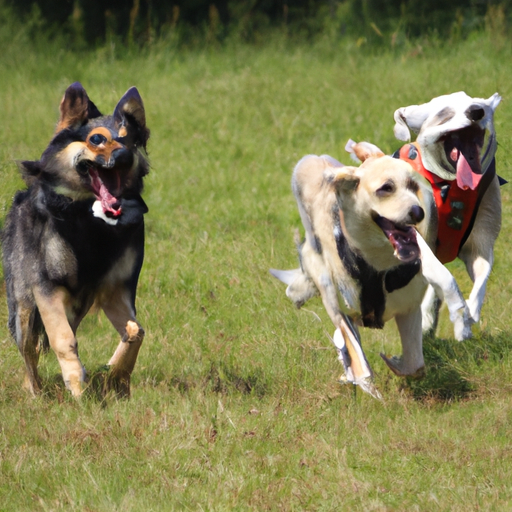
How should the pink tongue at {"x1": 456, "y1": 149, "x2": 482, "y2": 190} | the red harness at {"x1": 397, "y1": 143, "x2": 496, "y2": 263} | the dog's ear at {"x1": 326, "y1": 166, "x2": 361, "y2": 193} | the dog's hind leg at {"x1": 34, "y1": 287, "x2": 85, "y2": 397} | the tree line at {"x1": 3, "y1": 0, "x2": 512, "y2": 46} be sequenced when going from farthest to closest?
the tree line at {"x1": 3, "y1": 0, "x2": 512, "y2": 46}, the red harness at {"x1": 397, "y1": 143, "x2": 496, "y2": 263}, the pink tongue at {"x1": 456, "y1": 149, "x2": 482, "y2": 190}, the dog's hind leg at {"x1": 34, "y1": 287, "x2": 85, "y2": 397}, the dog's ear at {"x1": 326, "y1": 166, "x2": 361, "y2": 193}

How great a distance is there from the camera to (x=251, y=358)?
20.8 ft

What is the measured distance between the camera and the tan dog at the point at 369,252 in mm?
5055

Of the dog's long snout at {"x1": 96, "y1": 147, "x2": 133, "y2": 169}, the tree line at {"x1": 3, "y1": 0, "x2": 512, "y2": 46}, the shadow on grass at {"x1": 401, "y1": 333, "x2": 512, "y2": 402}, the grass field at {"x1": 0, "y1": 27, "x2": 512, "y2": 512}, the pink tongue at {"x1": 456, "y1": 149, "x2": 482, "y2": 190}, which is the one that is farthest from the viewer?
the tree line at {"x1": 3, "y1": 0, "x2": 512, "y2": 46}

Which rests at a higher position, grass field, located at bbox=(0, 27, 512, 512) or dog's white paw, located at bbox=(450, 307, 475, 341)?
dog's white paw, located at bbox=(450, 307, 475, 341)

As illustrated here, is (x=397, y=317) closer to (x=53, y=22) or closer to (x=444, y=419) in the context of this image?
(x=444, y=419)

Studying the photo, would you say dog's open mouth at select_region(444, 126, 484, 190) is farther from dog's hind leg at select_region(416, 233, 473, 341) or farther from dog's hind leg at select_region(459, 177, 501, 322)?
dog's hind leg at select_region(416, 233, 473, 341)

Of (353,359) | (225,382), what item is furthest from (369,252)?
(225,382)

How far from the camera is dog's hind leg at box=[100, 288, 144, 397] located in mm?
5445

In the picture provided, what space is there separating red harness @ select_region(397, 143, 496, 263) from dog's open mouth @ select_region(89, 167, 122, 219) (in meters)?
1.75

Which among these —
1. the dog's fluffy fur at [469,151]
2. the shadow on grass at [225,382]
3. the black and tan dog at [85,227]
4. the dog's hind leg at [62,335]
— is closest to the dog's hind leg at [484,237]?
the dog's fluffy fur at [469,151]

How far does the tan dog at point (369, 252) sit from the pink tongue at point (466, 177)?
20 cm

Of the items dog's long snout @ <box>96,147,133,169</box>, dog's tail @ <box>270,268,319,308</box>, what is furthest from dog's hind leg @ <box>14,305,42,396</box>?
dog's tail @ <box>270,268,319,308</box>

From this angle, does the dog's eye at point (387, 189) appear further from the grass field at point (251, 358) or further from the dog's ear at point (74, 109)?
the dog's ear at point (74, 109)

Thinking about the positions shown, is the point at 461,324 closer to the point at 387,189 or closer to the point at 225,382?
the point at 387,189
